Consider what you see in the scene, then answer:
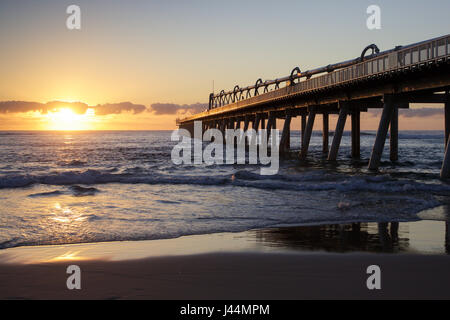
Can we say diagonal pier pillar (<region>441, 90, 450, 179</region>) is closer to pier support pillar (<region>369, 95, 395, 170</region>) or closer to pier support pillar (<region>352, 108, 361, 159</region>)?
pier support pillar (<region>369, 95, 395, 170</region>)

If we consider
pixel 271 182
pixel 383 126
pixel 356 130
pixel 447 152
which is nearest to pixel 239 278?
pixel 271 182

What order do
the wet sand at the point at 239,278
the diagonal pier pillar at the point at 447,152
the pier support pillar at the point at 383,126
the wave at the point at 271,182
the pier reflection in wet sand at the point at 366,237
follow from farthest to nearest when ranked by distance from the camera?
the pier support pillar at the point at 383,126, the diagonal pier pillar at the point at 447,152, the wave at the point at 271,182, the pier reflection in wet sand at the point at 366,237, the wet sand at the point at 239,278

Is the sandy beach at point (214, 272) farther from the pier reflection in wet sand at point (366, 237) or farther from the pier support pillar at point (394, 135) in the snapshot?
the pier support pillar at point (394, 135)

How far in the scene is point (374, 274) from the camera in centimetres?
618

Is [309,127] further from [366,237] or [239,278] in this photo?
[239,278]

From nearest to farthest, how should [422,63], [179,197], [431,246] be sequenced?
[431,246], [179,197], [422,63]

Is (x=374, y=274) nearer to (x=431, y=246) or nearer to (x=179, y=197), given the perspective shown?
(x=431, y=246)

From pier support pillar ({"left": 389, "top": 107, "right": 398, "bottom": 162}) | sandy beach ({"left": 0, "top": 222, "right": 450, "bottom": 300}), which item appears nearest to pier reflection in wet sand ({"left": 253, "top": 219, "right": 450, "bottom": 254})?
sandy beach ({"left": 0, "top": 222, "right": 450, "bottom": 300})

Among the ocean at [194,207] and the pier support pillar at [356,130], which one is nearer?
the ocean at [194,207]

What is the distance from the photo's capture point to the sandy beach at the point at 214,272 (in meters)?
5.49

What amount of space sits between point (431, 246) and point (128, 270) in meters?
5.39

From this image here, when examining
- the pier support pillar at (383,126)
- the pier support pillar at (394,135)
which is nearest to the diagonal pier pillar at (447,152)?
the pier support pillar at (383,126)
